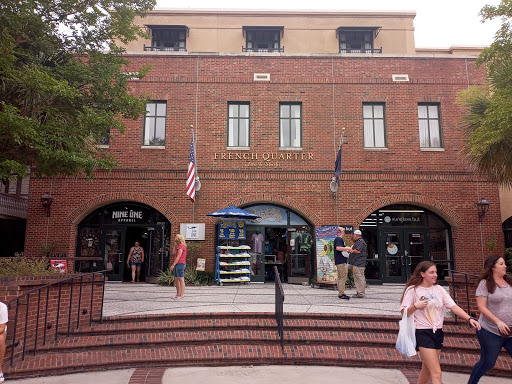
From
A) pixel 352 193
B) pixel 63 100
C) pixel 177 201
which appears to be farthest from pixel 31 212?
pixel 352 193

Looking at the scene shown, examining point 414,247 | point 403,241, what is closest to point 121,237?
point 403,241

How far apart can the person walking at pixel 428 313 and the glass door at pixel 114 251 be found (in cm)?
1184

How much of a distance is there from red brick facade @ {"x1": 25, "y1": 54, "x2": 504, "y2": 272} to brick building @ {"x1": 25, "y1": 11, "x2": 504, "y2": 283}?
37 mm

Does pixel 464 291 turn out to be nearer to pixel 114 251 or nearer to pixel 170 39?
pixel 114 251

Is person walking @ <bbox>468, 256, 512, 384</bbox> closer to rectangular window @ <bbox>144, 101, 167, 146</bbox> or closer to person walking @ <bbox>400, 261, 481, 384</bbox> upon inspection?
person walking @ <bbox>400, 261, 481, 384</bbox>

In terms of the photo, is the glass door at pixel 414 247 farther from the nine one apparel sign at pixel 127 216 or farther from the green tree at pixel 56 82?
the green tree at pixel 56 82

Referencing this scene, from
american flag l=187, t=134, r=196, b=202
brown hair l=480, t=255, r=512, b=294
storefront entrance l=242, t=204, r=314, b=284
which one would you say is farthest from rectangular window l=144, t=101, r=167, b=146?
brown hair l=480, t=255, r=512, b=294

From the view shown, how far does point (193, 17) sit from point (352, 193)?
43.5 feet

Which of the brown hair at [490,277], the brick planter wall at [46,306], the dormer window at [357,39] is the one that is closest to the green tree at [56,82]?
the brick planter wall at [46,306]

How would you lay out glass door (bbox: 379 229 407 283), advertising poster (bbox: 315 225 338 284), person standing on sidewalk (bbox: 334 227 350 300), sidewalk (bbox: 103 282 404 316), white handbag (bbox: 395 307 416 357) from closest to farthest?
white handbag (bbox: 395 307 416 357), sidewalk (bbox: 103 282 404 316), person standing on sidewalk (bbox: 334 227 350 300), advertising poster (bbox: 315 225 338 284), glass door (bbox: 379 229 407 283)

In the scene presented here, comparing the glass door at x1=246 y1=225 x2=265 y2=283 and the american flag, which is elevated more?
the american flag

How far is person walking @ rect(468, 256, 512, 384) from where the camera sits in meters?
4.31

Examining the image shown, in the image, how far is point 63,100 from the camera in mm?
8688

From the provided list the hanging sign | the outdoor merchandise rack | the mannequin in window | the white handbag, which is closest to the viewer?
the white handbag
